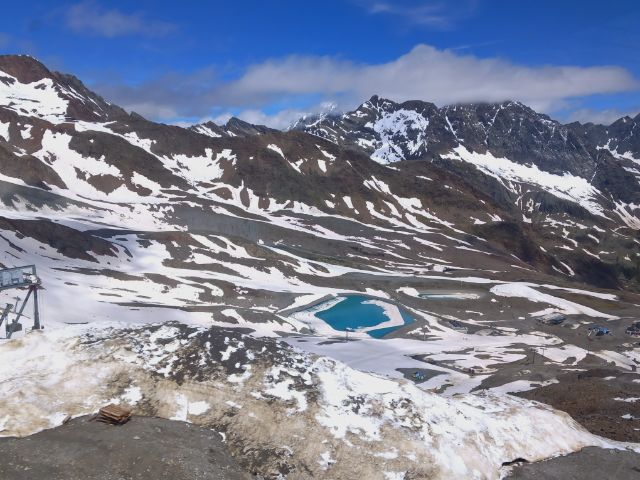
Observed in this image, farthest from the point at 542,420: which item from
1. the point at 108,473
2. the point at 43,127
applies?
the point at 43,127

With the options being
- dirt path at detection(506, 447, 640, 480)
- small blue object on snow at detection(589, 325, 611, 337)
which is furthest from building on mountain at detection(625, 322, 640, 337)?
dirt path at detection(506, 447, 640, 480)

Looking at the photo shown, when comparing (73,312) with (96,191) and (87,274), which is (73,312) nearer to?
(87,274)

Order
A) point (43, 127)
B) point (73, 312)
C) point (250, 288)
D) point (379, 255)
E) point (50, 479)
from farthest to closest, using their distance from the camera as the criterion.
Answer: point (43, 127)
point (379, 255)
point (250, 288)
point (73, 312)
point (50, 479)

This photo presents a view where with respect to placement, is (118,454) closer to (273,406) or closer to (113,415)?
(113,415)

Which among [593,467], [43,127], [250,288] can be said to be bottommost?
[250,288]

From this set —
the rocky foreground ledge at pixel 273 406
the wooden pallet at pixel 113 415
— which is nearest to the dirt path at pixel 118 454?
the wooden pallet at pixel 113 415

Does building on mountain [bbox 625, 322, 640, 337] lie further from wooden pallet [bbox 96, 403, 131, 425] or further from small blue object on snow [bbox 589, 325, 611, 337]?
wooden pallet [bbox 96, 403, 131, 425]
